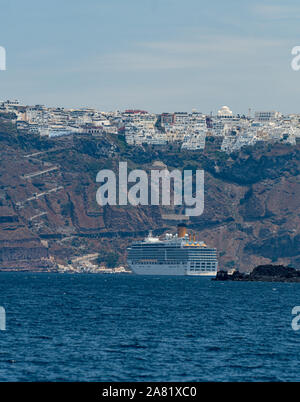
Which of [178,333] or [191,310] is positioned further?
[191,310]

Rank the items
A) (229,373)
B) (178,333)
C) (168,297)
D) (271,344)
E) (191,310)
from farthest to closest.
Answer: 1. (168,297)
2. (191,310)
3. (178,333)
4. (271,344)
5. (229,373)

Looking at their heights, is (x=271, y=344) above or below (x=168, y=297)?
above

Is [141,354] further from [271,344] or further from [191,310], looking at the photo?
[191,310]

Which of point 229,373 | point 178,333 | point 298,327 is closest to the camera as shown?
point 229,373
